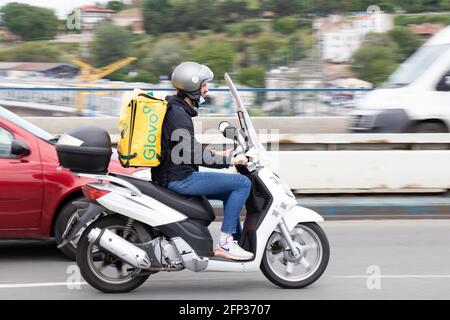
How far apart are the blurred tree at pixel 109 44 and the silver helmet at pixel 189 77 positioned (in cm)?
8204

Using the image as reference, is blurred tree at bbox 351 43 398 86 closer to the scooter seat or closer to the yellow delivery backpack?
the scooter seat

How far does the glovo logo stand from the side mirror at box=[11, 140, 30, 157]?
1789 millimetres

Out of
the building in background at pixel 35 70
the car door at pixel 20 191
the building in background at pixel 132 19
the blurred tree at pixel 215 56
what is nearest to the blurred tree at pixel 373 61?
the blurred tree at pixel 215 56

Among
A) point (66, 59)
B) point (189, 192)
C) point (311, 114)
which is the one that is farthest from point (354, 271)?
point (66, 59)

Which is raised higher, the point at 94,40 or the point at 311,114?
the point at 311,114

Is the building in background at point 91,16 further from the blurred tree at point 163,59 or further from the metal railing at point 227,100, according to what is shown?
the metal railing at point 227,100

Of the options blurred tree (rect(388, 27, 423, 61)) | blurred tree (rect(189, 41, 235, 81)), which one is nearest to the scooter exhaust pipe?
blurred tree (rect(189, 41, 235, 81))

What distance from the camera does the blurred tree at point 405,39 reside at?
91875mm

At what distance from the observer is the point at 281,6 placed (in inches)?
4274

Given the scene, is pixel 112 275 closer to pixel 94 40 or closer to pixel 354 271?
pixel 354 271

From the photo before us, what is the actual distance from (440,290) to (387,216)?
3.72 m

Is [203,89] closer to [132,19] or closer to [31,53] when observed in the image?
[31,53]

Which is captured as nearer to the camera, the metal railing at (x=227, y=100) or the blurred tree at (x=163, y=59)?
the metal railing at (x=227, y=100)

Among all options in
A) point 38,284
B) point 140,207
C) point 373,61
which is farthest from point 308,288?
point 373,61
